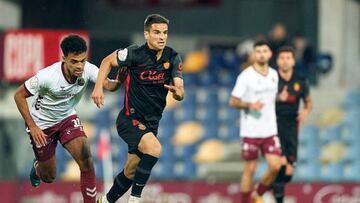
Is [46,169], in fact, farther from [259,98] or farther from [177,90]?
[259,98]

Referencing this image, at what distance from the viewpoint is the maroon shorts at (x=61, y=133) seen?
12648mm

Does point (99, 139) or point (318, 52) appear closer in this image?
point (99, 139)

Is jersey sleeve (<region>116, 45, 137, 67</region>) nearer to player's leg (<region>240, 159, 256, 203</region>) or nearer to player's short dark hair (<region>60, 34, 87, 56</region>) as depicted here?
player's short dark hair (<region>60, 34, 87, 56</region>)

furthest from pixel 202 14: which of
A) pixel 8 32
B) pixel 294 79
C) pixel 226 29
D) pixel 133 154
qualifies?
pixel 133 154

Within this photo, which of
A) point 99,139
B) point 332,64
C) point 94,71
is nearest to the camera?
point 94,71

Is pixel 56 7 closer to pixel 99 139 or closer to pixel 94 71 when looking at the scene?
pixel 99 139

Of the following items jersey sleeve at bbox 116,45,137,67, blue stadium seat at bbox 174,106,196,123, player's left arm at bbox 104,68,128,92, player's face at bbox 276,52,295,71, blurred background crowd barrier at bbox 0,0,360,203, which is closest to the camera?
jersey sleeve at bbox 116,45,137,67

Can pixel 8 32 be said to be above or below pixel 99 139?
above

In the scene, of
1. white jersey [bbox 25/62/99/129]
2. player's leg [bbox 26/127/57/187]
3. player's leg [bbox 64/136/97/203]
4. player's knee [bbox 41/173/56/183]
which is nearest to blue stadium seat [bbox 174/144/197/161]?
player's leg [bbox 26/127/57/187]

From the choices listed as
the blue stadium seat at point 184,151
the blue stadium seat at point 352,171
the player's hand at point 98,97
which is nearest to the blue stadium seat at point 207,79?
the blue stadium seat at point 184,151

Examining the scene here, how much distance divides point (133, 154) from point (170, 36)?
46.3 feet

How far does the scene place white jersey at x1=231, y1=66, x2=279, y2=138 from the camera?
52.0 ft

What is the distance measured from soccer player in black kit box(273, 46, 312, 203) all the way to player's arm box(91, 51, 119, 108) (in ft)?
14.1

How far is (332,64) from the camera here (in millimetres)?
23625
